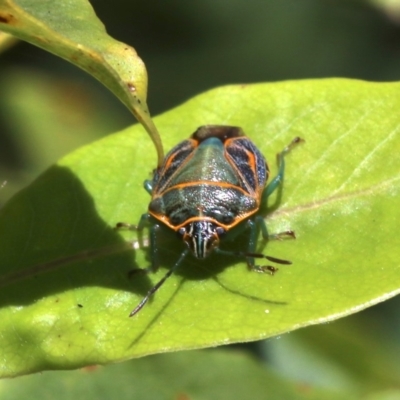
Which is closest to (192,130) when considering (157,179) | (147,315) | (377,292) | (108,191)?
(157,179)

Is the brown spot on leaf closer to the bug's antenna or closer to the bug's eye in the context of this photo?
the bug's antenna

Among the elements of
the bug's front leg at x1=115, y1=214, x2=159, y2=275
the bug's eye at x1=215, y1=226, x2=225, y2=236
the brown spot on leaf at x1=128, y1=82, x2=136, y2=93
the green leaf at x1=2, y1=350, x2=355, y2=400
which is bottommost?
the green leaf at x1=2, y1=350, x2=355, y2=400

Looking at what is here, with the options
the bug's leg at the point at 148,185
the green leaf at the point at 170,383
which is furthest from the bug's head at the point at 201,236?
the green leaf at the point at 170,383

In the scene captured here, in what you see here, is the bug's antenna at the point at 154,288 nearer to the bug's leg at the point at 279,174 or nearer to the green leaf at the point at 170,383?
the bug's leg at the point at 279,174

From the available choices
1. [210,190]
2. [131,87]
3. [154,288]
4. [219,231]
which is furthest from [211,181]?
[131,87]

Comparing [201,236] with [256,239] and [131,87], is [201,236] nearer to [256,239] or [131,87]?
[256,239]

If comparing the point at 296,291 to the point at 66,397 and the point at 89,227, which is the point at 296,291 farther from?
the point at 66,397

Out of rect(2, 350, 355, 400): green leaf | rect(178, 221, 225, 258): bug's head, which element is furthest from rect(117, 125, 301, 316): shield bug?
rect(2, 350, 355, 400): green leaf
